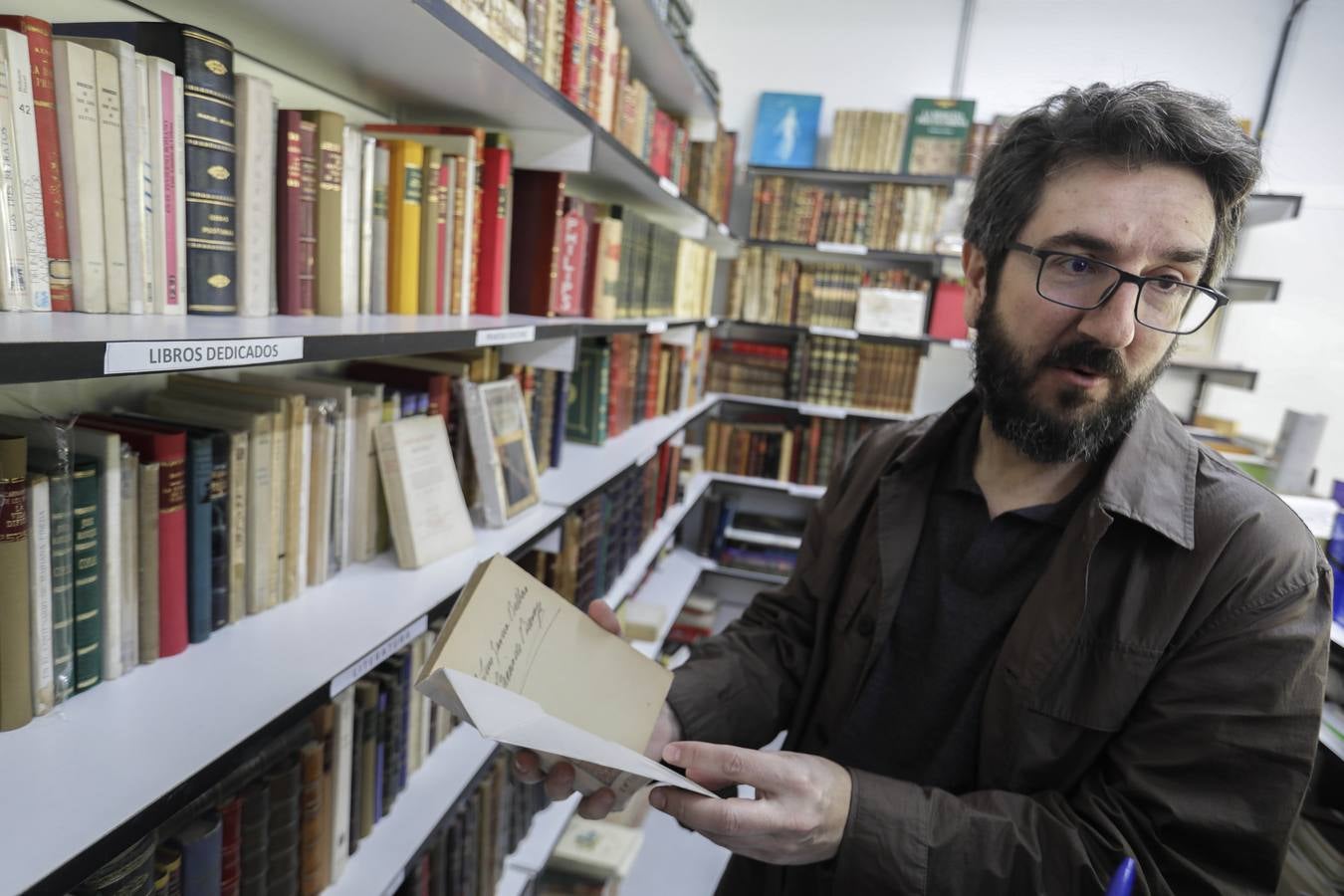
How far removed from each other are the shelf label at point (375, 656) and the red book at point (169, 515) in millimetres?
212

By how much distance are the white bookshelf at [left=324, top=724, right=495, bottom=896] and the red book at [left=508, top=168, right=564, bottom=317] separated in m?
0.95

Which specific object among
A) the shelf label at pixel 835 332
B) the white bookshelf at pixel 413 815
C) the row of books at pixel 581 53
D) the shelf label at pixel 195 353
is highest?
the row of books at pixel 581 53

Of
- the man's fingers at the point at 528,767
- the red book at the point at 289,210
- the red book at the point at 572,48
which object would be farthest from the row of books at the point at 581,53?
the man's fingers at the point at 528,767

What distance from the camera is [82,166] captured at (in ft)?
2.41

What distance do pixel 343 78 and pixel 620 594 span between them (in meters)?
1.59

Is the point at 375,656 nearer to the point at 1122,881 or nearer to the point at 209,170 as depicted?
the point at 209,170

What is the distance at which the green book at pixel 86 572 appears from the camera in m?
0.78

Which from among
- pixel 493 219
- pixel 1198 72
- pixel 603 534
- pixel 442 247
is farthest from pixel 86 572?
pixel 1198 72

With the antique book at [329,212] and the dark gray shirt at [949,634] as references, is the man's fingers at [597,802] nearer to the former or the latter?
the dark gray shirt at [949,634]

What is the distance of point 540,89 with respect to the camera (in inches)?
50.1

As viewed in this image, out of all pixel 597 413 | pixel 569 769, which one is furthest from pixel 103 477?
pixel 597 413

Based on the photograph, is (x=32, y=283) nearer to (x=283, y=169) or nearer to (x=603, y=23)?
(x=283, y=169)

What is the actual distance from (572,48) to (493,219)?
0.43 m

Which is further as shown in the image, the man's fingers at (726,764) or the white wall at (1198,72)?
the white wall at (1198,72)
